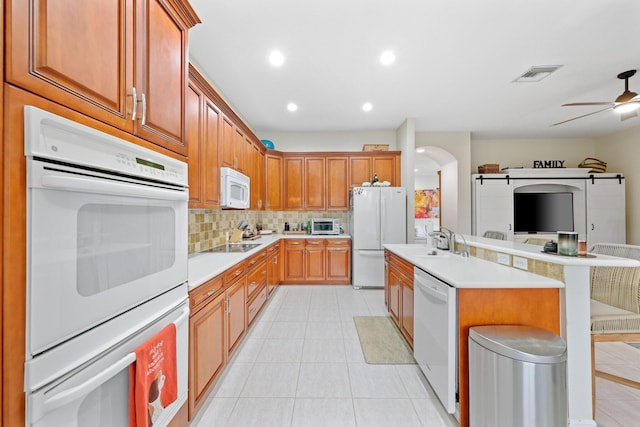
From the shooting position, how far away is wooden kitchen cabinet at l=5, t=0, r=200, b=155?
2.28 ft

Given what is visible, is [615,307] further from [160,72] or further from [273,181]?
[273,181]

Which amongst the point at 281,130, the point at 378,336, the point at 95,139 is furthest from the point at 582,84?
the point at 95,139

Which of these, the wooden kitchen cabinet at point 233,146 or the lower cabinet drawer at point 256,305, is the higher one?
the wooden kitchen cabinet at point 233,146

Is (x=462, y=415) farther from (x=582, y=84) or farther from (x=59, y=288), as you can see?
(x=582, y=84)

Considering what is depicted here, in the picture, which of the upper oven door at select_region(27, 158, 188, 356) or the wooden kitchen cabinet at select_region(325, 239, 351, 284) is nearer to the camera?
the upper oven door at select_region(27, 158, 188, 356)

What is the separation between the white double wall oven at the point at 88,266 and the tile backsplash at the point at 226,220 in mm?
1835

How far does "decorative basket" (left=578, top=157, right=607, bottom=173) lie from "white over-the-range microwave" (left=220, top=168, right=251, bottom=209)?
6844 mm

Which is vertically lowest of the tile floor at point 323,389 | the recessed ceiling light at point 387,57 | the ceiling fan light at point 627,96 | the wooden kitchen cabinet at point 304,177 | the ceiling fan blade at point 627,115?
the tile floor at point 323,389

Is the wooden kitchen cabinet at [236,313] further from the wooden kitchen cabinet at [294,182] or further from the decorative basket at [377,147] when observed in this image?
the decorative basket at [377,147]

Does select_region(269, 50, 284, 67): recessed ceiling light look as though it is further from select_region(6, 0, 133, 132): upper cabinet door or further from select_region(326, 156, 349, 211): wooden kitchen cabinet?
select_region(326, 156, 349, 211): wooden kitchen cabinet

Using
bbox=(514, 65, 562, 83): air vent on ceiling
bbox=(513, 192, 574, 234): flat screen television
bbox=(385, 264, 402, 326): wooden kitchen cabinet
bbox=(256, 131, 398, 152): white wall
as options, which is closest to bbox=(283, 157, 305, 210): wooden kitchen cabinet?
bbox=(256, 131, 398, 152): white wall

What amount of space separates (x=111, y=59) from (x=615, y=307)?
3.10 meters

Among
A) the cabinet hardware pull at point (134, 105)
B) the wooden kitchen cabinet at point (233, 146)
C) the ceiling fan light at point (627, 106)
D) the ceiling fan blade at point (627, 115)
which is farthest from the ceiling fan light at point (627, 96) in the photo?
the cabinet hardware pull at point (134, 105)

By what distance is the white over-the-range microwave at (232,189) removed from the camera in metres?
2.76
